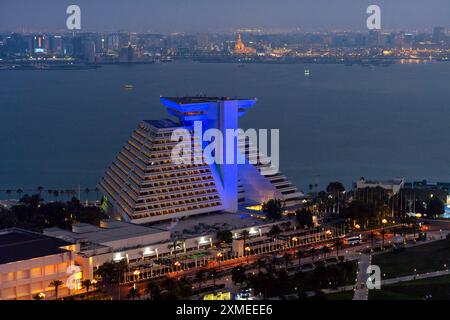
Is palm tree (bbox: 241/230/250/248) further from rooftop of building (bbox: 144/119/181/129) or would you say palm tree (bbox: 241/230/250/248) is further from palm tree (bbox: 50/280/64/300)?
palm tree (bbox: 50/280/64/300)

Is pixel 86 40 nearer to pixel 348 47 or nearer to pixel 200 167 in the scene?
pixel 348 47

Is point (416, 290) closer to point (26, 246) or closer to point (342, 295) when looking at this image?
point (342, 295)

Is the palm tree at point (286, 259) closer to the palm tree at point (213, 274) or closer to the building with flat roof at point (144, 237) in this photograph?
the palm tree at point (213, 274)

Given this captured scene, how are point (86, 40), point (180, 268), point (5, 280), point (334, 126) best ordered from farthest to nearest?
point (86, 40), point (334, 126), point (180, 268), point (5, 280)

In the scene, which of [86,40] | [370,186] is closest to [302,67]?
→ [86,40]

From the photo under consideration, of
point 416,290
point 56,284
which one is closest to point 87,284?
point 56,284

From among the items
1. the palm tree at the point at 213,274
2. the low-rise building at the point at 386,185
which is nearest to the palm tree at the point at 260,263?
the palm tree at the point at 213,274
